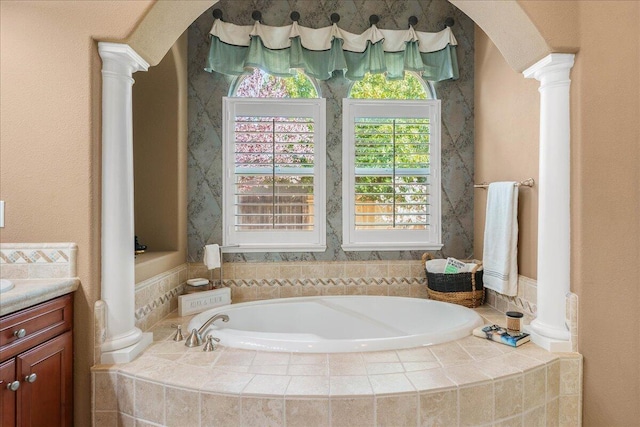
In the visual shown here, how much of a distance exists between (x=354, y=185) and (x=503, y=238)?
1137 millimetres

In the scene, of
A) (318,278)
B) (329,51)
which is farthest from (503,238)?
(329,51)

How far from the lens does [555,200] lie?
1.96 meters

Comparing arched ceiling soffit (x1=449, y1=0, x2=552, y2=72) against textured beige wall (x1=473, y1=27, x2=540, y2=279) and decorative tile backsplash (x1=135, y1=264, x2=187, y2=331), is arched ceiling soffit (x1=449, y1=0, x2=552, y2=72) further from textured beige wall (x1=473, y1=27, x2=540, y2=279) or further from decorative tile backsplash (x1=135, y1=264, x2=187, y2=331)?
decorative tile backsplash (x1=135, y1=264, x2=187, y2=331)

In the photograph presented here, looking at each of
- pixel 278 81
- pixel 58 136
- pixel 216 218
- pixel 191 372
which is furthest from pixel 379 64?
pixel 191 372

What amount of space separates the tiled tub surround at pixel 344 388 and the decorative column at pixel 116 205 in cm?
12

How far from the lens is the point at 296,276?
307 cm

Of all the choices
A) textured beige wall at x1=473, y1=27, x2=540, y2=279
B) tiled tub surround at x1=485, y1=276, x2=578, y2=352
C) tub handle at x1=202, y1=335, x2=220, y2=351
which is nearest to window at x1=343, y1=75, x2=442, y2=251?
textured beige wall at x1=473, y1=27, x2=540, y2=279

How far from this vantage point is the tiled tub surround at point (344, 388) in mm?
1546

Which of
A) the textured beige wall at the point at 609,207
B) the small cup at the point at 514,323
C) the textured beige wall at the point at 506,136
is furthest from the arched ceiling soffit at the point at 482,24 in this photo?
the small cup at the point at 514,323

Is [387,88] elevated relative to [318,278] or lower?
elevated

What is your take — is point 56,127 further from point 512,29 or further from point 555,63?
point 555,63

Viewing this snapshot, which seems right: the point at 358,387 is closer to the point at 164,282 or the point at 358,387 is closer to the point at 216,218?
the point at 164,282

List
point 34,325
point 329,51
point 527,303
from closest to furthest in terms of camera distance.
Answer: point 34,325 < point 527,303 < point 329,51

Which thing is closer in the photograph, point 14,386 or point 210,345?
point 14,386
